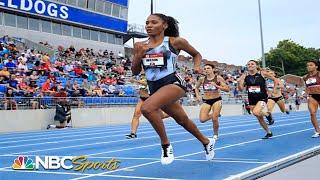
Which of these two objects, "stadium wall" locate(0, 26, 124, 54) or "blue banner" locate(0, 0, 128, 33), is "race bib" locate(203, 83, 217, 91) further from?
"blue banner" locate(0, 0, 128, 33)

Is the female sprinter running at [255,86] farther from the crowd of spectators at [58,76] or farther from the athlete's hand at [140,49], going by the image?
the crowd of spectators at [58,76]

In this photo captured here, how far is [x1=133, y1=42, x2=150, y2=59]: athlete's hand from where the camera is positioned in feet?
20.5

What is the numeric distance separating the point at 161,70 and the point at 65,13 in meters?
32.0

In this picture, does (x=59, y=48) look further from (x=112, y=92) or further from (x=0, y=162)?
(x=0, y=162)

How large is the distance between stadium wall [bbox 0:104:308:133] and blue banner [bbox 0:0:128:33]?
12.4m

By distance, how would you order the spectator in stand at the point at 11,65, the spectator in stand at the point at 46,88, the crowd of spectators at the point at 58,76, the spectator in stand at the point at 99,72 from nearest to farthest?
the crowd of spectators at the point at 58,76
the spectator in stand at the point at 46,88
the spectator in stand at the point at 11,65
the spectator in stand at the point at 99,72

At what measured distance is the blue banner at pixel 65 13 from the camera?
108ft

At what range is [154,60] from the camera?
620cm

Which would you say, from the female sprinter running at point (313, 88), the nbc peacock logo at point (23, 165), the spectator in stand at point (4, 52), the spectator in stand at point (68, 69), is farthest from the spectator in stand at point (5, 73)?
the nbc peacock logo at point (23, 165)

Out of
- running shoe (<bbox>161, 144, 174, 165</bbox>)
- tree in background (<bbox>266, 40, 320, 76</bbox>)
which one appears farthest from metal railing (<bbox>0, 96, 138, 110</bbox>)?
tree in background (<bbox>266, 40, 320, 76</bbox>)

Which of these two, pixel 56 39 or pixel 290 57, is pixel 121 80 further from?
pixel 290 57

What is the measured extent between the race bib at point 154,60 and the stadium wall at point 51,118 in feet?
45.3

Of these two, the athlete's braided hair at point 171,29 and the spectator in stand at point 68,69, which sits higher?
the spectator in stand at point 68,69

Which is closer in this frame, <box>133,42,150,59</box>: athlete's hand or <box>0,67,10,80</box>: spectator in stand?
<box>133,42,150,59</box>: athlete's hand
